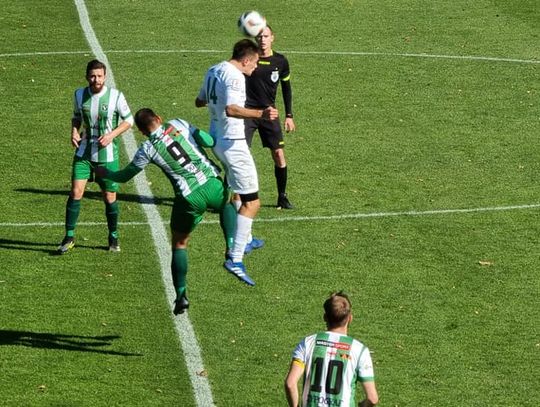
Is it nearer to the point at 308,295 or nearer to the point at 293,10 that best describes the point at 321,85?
the point at 293,10

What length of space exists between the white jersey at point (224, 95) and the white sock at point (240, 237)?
924 millimetres

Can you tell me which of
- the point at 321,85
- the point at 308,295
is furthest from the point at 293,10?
the point at 308,295

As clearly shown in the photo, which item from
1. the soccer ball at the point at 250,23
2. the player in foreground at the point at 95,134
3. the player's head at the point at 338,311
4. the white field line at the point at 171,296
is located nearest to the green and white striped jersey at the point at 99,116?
the player in foreground at the point at 95,134

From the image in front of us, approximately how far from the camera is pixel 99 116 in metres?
17.7

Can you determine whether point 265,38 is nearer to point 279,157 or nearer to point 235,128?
point 279,157

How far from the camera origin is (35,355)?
49.2 ft

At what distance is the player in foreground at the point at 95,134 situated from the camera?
1761 centimetres

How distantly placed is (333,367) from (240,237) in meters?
5.05

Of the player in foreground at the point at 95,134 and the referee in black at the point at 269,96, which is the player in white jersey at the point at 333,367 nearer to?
the player in foreground at the point at 95,134

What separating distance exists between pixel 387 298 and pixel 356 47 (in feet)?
41.4

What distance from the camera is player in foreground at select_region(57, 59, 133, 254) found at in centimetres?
1761

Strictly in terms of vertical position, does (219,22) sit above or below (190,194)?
below

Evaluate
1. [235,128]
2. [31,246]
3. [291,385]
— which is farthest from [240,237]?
[291,385]

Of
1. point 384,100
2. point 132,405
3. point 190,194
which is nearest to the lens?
point 132,405
